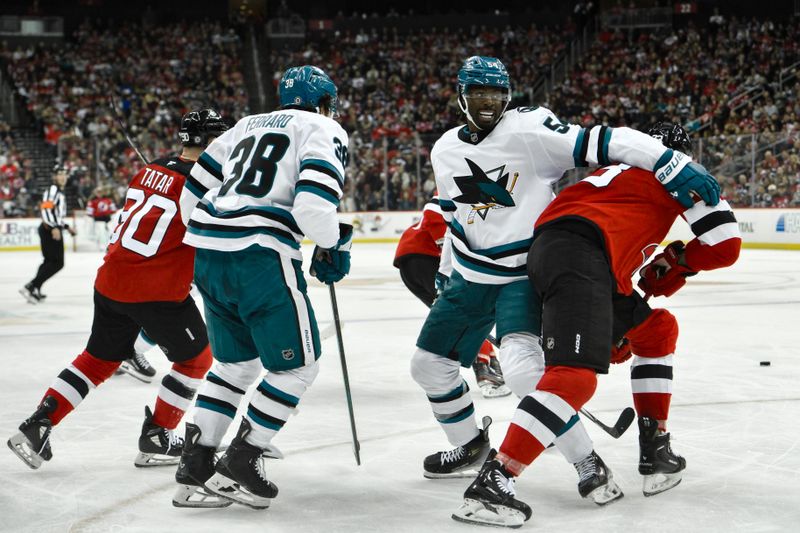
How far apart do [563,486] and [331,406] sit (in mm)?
1605

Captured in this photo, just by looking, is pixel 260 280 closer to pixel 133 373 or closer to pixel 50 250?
pixel 133 373

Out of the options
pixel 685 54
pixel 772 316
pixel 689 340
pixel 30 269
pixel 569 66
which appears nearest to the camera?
pixel 689 340

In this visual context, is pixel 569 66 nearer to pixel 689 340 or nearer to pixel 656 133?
pixel 689 340

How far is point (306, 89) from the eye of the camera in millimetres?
3115

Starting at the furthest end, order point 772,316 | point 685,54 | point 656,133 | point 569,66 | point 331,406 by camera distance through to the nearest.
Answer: point 569,66
point 685,54
point 772,316
point 331,406
point 656,133

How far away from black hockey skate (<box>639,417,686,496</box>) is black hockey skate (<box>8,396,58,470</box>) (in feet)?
6.69

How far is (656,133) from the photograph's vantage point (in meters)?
3.38

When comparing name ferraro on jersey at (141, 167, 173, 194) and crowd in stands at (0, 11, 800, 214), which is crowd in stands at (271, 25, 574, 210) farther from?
name ferraro on jersey at (141, 167, 173, 194)

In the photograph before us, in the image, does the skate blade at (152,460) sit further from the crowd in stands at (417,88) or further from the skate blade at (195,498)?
the crowd in stands at (417,88)

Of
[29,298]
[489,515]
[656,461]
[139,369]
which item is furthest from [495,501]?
[29,298]

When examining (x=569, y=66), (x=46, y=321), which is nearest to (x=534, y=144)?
(x=46, y=321)

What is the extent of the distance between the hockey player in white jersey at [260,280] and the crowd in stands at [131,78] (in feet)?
59.6

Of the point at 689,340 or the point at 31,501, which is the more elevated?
the point at 31,501

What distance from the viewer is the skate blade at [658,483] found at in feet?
9.71
